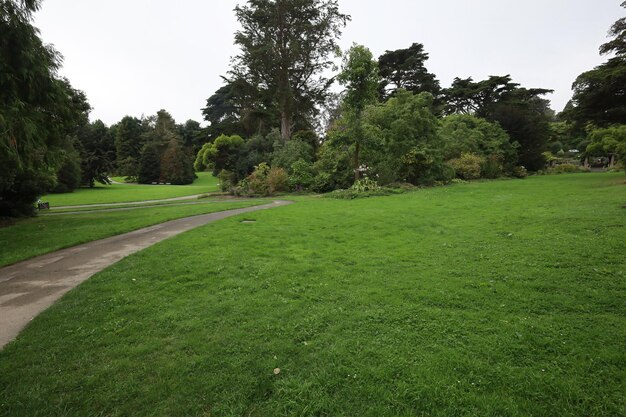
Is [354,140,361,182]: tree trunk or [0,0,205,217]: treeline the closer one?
[0,0,205,217]: treeline

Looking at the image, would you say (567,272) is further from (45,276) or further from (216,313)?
(45,276)

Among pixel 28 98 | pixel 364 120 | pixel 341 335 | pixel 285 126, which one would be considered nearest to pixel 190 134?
pixel 285 126

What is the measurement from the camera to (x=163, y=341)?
3832 millimetres

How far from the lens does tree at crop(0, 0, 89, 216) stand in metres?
8.45

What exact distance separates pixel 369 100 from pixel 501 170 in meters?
17.0

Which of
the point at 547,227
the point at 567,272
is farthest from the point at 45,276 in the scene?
the point at 547,227

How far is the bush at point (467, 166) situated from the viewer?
2536 cm

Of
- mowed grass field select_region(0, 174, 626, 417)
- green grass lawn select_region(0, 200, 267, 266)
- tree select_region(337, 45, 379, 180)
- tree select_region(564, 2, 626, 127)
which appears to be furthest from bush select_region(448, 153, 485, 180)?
green grass lawn select_region(0, 200, 267, 266)

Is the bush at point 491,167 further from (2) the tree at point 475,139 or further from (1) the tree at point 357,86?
(1) the tree at point 357,86

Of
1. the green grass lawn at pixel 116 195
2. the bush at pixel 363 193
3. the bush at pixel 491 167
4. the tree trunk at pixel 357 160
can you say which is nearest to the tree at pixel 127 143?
the green grass lawn at pixel 116 195

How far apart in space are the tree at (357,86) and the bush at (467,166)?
10.4 meters

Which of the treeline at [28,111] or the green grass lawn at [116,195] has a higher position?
the treeline at [28,111]

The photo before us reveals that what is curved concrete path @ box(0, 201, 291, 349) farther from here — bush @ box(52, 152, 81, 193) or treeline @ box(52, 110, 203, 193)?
bush @ box(52, 152, 81, 193)

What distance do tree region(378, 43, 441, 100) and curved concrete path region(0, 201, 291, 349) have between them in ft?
118
